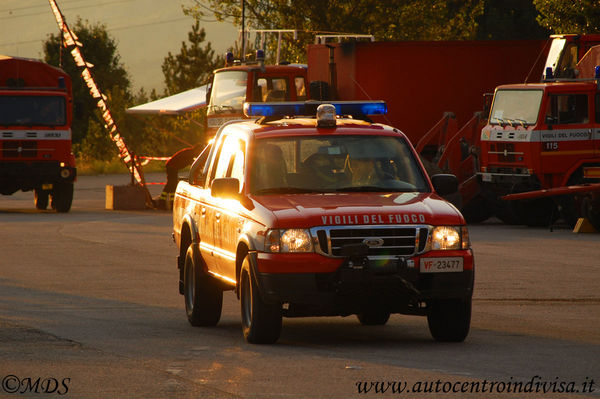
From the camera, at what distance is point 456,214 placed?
1079 cm

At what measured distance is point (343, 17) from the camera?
164ft

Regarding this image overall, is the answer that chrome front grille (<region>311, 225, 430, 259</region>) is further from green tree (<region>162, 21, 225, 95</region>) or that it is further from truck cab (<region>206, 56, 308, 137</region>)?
green tree (<region>162, 21, 225, 95</region>)

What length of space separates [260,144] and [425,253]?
196 centimetres

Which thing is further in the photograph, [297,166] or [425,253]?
[297,166]

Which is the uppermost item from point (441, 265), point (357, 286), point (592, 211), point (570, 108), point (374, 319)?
point (441, 265)

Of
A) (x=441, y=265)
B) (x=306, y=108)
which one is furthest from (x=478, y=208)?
(x=441, y=265)

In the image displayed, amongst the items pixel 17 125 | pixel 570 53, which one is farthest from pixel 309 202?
pixel 17 125

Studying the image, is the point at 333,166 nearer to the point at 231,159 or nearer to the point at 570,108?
the point at 231,159

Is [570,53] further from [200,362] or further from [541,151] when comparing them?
[200,362]

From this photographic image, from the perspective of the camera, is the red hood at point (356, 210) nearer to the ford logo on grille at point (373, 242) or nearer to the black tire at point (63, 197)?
the ford logo on grille at point (373, 242)

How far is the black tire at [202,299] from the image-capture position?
12352 millimetres

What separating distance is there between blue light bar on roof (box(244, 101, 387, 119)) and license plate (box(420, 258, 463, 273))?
9.50 ft

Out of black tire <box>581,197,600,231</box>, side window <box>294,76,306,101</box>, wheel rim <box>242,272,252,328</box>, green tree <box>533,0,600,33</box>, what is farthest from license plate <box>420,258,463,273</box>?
green tree <box>533,0,600,33</box>
